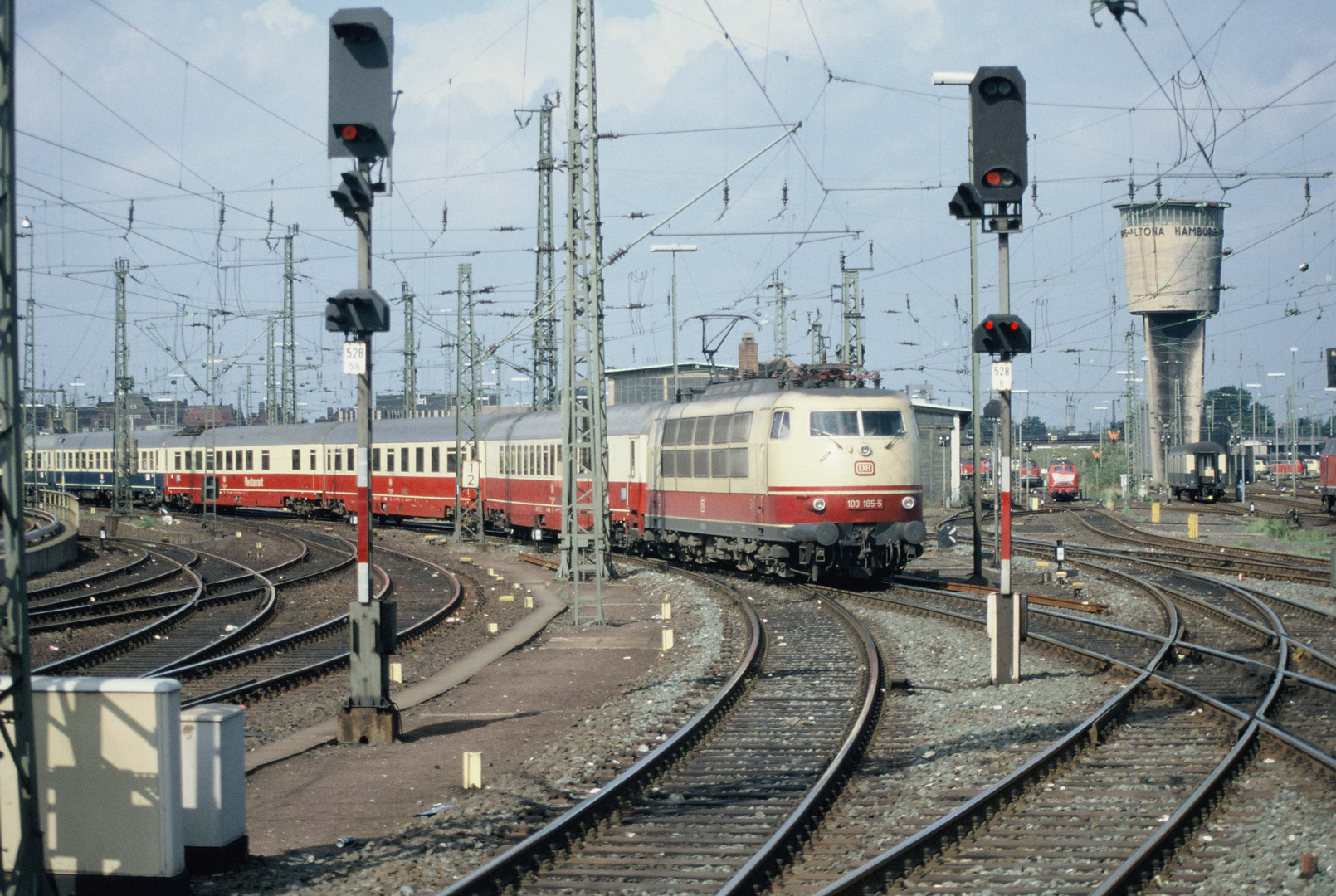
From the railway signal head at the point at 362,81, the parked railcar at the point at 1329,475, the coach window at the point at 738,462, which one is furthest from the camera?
the parked railcar at the point at 1329,475

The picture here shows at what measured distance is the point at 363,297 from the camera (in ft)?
36.8

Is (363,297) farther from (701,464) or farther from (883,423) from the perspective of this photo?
(701,464)

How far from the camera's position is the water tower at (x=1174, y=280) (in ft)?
388

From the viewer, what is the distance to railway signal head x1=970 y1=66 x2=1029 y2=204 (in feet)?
44.5

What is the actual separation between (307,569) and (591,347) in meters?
12.2

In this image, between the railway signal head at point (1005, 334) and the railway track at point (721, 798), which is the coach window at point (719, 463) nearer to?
the railway track at point (721, 798)

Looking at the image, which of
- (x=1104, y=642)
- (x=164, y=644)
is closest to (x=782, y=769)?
(x=1104, y=642)

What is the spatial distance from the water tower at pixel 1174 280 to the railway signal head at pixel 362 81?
4484 inches

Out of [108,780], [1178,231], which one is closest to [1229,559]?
[108,780]

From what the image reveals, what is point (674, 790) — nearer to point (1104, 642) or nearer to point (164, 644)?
point (1104, 642)

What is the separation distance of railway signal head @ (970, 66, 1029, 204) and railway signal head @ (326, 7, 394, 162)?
6050 mm

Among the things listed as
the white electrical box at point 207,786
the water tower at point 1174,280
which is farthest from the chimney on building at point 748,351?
the water tower at point 1174,280

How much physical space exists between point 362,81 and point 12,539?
19.8ft

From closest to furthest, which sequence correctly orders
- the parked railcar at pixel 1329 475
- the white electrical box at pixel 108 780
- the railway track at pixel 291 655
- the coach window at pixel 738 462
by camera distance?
1. the white electrical box at pixel 108 780
2. the railway track at pixel 291 655
3. the coach window at pixel 738 462
4. the parked railcar at pixel 1329 475
